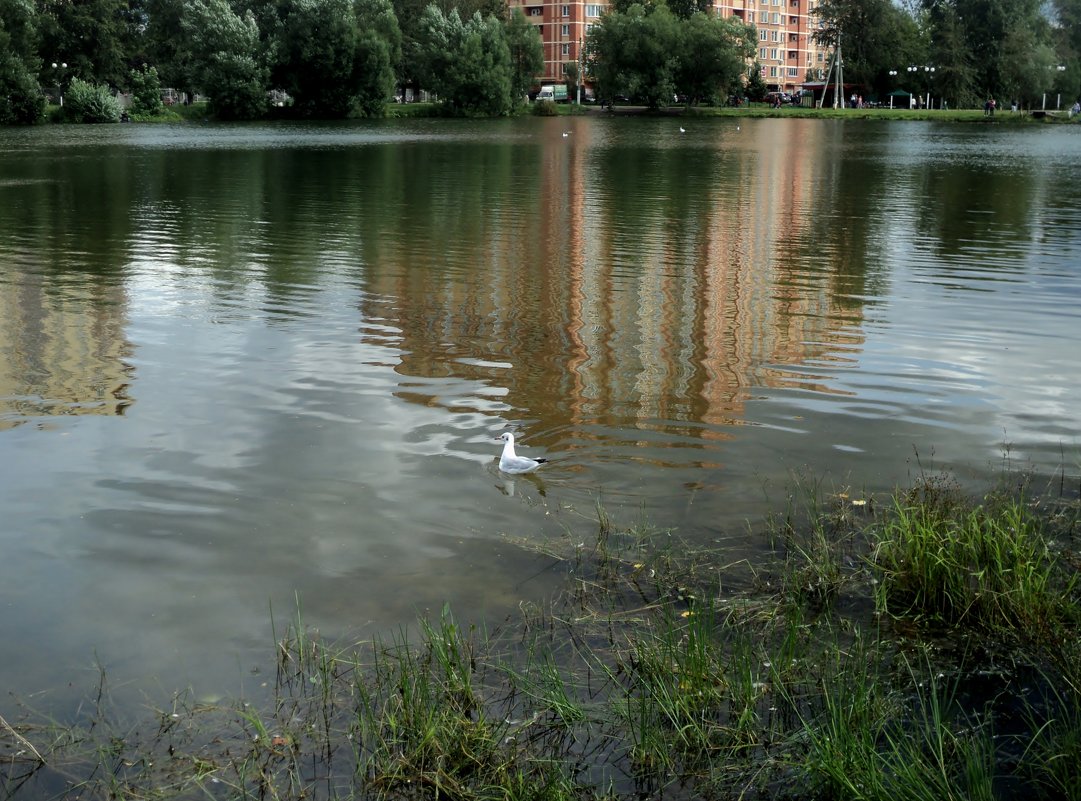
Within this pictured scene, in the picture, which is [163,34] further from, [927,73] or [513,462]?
[513,462]

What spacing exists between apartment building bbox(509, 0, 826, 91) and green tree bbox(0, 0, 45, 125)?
7101cm

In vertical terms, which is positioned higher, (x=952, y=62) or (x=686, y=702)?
(x=952, y=62)

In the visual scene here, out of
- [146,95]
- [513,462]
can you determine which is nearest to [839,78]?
[146,95]

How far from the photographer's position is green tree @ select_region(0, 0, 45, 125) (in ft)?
255

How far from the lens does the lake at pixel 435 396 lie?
7027mm

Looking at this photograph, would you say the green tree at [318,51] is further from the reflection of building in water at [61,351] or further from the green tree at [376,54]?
Answer: the reflection of building in water at [61,351]

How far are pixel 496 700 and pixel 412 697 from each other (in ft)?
1.61

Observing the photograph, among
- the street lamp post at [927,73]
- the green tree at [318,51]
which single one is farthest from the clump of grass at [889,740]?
the street lamp post at [927,73]

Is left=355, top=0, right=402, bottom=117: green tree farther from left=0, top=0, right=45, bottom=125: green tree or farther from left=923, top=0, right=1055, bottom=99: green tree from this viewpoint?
left=923, top=0, right=1055, bottom=99: green tree

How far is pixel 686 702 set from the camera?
209 inches

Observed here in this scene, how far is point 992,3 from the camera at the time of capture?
108688 millimetres

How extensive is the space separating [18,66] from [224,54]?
13.3 metres

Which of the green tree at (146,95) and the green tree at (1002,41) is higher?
the green tree at (1002,41)

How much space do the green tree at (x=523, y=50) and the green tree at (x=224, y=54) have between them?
29433 mm
